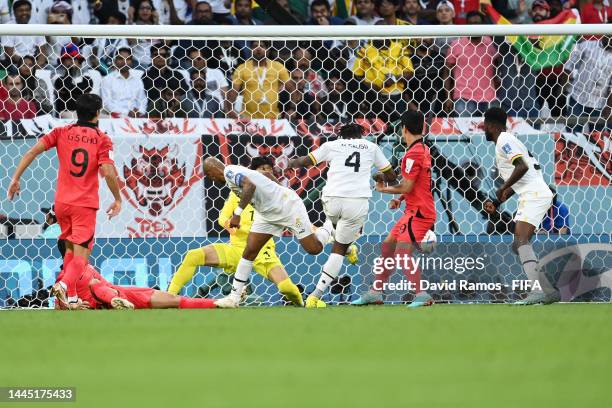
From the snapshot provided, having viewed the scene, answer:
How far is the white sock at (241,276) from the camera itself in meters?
10.7

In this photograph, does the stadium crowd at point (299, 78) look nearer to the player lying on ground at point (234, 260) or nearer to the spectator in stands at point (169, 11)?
the player lying on ground at point (234, 260)

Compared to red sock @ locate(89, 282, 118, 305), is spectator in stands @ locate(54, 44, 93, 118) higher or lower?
higher

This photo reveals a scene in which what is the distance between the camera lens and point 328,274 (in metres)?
10.9

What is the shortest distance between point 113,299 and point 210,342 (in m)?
3.45

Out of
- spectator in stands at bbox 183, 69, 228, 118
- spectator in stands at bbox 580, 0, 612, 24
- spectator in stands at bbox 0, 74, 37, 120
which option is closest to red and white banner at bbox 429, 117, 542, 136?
spectator in stands at bbox 183, 69, 228, 118

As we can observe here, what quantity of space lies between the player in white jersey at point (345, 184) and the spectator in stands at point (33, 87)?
285 centimetres

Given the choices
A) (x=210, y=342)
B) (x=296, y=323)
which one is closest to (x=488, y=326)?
(x=296, y=323)

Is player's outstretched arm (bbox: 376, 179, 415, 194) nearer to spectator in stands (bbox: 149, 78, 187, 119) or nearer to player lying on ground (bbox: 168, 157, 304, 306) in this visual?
player lying on ground (bbox: 168, 157, 304, 306)

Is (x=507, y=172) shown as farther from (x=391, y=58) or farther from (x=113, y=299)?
(x=113, y=299)

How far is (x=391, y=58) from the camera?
504 inches

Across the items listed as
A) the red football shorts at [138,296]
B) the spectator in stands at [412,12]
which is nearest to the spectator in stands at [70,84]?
the red football shorts at [138,296]

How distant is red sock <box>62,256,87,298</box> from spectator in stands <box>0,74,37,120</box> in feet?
7.12

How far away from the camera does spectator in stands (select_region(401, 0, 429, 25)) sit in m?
16.1

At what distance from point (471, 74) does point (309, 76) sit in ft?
5.49
